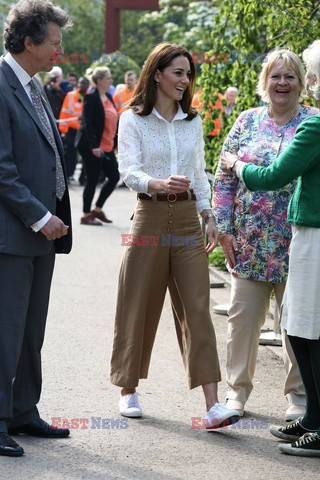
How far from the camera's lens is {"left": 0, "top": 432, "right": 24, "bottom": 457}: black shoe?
5242 mm

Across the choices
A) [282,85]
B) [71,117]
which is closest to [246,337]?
[282,85]

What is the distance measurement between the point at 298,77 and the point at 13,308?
195cm

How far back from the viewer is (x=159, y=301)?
20.1 feet

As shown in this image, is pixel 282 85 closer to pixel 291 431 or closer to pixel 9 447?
pixel 291 431

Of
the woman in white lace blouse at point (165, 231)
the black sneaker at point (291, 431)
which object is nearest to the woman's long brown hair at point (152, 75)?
the woman in white lace blouse at point (165, 231)

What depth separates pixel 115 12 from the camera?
36.4m

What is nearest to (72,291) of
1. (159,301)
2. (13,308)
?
(159,301)

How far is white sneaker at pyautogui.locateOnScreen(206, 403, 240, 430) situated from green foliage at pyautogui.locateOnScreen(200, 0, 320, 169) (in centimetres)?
373

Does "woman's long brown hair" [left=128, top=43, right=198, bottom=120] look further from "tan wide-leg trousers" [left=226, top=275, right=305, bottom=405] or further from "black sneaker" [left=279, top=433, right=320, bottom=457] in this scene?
"black sneaker" [left=279, top=433, right=320, bottom=457]

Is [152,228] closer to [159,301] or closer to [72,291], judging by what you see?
[159,301]

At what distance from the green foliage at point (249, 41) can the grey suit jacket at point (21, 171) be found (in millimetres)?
3808

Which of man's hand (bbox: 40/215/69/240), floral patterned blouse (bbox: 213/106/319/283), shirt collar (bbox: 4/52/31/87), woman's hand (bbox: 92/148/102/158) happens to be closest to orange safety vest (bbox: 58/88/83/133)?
woman's hand (bbox: 92/148/102/158)

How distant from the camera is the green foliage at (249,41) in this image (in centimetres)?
880

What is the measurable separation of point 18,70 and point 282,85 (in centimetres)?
146
